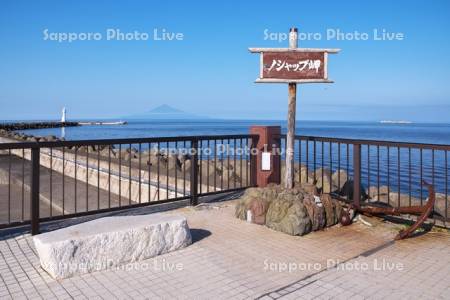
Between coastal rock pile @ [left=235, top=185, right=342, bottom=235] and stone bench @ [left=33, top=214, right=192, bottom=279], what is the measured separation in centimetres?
150

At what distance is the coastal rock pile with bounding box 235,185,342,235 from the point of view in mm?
5520

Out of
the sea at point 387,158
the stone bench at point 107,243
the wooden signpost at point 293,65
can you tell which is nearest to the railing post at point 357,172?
the sea at point 387,158

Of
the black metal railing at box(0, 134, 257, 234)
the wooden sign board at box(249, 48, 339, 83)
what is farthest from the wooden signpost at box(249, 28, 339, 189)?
the black metal railing at box(0, 134, 257, 234)

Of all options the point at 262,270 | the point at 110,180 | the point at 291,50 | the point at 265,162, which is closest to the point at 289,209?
the point at 262,270

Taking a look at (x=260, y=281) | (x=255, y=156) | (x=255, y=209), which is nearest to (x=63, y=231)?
(x=260, y=281)

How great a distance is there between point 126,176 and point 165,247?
22.8ft

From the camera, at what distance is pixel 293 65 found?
21.3 ft

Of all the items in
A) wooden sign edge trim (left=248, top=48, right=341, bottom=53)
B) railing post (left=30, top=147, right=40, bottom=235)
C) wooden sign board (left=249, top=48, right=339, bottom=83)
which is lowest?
railing post (left=30, top=147, right=40, bottom=235)

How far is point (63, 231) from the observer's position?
4.23 meters

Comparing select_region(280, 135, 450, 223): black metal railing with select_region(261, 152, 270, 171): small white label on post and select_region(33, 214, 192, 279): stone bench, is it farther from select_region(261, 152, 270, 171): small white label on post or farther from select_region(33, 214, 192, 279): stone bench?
select_region(33, 214, 192, 279): stone bench

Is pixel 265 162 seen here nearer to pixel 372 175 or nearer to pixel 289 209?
pixel 289 209

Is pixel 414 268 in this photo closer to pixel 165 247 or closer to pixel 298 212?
pixel 298 212

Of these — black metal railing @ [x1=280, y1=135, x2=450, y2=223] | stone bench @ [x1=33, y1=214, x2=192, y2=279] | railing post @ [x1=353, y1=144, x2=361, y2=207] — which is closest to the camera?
stone bench @ [x1=33, y1=214, x2=192, y2=279]

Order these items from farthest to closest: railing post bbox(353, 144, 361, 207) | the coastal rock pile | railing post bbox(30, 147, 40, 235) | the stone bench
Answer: railing post bbox(353, 144, 361, 207), the coastal rock pile, railing post bbox(30, 147, 40, 235), the stone bench
